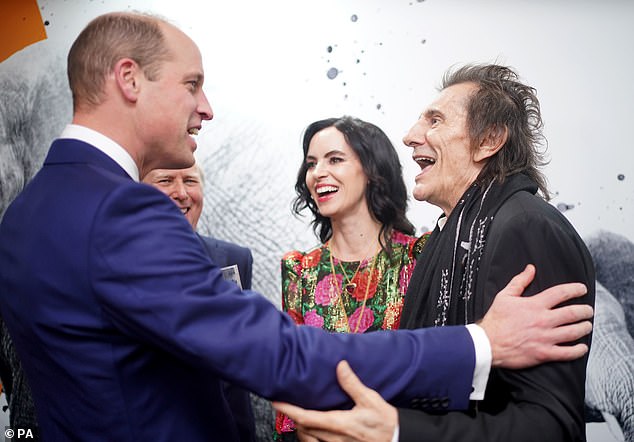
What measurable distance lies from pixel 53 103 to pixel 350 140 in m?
1.53

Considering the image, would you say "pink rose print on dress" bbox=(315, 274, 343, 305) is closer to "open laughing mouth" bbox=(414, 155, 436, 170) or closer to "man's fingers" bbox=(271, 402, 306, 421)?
"open laughing mouth" bbox=(414, 155, 436, 170)

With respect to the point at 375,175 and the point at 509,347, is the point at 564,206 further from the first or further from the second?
the point at 509,347

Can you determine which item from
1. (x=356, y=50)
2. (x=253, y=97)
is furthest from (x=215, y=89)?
(x=356, y=50)

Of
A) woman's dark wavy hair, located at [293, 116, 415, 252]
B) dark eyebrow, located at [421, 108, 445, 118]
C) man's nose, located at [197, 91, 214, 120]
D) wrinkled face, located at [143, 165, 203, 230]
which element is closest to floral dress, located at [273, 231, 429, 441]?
woman's dark wavy hair, located at [293, 116, 415, 252]

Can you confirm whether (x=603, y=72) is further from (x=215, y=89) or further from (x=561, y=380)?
(x=561, y=380)

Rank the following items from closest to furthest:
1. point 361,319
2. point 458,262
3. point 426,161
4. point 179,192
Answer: point 458,262 → point 426,161 → point 361,319 → point 179,192

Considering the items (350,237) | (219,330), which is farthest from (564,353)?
(350,237)

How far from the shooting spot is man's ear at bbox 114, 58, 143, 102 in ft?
4.55

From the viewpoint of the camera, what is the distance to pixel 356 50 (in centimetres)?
326

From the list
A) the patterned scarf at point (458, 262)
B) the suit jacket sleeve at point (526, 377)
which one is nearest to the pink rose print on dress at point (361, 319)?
the patterned scarf at point (458, 262)

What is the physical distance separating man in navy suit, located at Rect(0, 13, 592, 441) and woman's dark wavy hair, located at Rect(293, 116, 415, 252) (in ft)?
5.33

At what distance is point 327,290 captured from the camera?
2.76m

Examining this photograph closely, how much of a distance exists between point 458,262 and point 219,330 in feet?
2.44

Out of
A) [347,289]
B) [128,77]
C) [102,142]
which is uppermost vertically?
[128,77]
